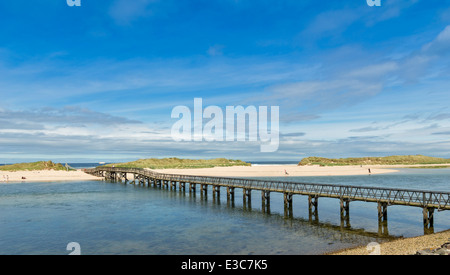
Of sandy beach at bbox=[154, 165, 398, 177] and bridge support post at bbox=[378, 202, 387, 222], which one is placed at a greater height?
bridge support post at bbox=[378, 202, 387, 222]

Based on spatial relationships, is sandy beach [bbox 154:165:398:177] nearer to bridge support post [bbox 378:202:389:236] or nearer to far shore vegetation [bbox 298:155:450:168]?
far shore vegetation [bbox 298:155:450:168]

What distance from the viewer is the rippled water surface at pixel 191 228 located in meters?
20.2

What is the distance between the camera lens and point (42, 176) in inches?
3201

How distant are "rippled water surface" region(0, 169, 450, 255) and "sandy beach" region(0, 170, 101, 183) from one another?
4185 cm

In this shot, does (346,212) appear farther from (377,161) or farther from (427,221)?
(377,161)

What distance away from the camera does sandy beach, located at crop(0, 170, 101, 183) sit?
246ft

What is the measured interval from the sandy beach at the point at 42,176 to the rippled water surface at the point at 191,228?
41.8m

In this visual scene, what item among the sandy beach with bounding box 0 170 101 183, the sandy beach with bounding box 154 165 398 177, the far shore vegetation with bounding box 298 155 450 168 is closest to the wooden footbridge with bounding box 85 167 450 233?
the sandy beach with bounding box 154 165 398 177

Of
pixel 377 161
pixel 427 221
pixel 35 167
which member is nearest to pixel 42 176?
pixel 35 167

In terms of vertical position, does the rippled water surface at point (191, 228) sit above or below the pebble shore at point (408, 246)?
below

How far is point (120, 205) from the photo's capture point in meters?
38.0

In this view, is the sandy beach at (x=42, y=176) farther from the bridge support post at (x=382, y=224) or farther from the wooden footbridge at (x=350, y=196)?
the bridge support post at (x=382, y=224)

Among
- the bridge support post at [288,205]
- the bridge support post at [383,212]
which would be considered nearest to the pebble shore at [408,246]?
the bridge support post at [383,212]
